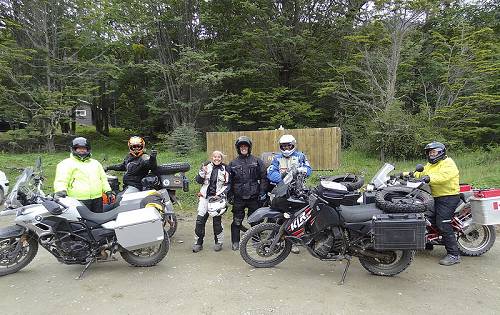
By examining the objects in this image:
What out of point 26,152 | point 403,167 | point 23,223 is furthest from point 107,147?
Answer: point 23,223

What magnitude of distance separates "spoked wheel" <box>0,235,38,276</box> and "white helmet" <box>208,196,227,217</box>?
229 cm

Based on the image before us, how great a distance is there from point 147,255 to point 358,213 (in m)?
2.78

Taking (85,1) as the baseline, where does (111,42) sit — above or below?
below

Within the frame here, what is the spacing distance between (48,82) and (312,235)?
64.3 ft

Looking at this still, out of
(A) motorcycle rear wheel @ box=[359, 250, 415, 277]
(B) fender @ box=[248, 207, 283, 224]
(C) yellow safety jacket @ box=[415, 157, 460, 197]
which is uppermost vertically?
(C) yellow safety jacket @ box=[415, 157, 460, 197]

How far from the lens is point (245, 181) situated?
220 inches

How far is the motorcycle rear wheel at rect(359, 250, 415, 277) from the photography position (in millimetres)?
4499

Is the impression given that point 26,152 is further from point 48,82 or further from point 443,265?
point 443,265

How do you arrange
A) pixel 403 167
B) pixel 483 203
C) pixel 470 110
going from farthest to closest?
pixel 470 110, pixel 403 167, pixel 483 203

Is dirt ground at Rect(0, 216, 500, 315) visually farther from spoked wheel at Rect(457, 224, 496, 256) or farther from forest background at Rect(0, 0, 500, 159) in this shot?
forest background at Rect(0, 0, 500, 159)

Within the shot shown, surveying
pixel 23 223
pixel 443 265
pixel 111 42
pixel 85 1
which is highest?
pixel 85 1

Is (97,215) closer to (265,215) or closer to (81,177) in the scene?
(81,177)

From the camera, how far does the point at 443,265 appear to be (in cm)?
492

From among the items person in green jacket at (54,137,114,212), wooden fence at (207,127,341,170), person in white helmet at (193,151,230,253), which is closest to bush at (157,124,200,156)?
wooden fence at (207,127,341,170)
